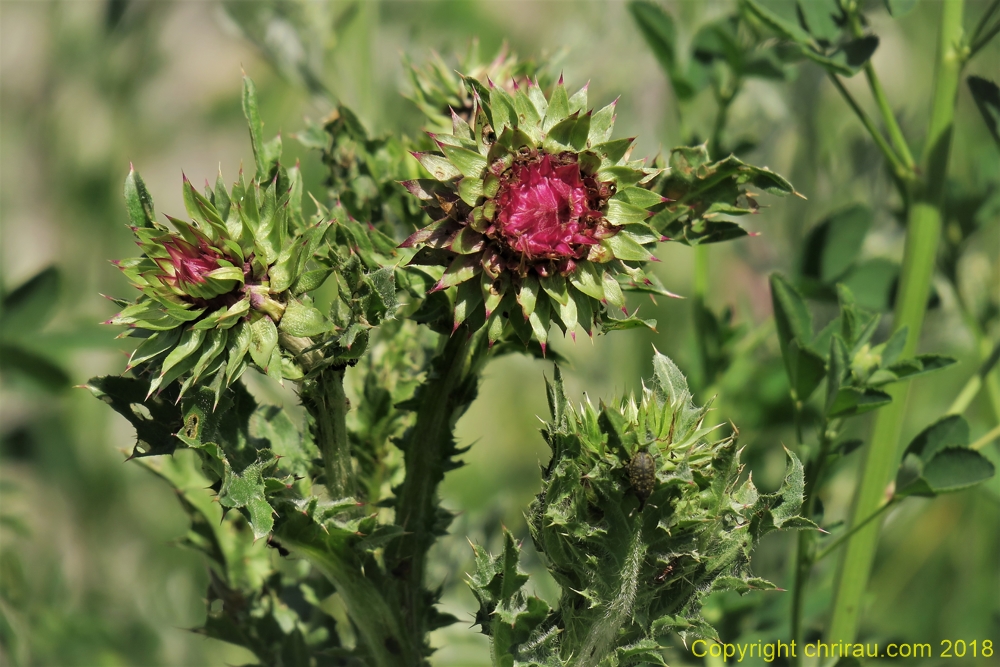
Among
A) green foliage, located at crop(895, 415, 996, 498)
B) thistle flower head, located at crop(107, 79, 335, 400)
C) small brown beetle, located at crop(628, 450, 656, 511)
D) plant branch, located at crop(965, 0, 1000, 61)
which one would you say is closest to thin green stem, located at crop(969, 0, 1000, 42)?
plant branch, located at crop(965, 0, 1000, 61)

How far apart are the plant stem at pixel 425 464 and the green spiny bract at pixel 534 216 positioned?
0.34 m

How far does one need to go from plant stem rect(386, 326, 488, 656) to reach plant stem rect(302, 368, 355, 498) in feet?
0.57

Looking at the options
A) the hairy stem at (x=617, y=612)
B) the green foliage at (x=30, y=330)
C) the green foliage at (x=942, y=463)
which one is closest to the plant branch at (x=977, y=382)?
the green foliage at (x=942, y=463)

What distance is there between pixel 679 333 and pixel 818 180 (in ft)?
3.74

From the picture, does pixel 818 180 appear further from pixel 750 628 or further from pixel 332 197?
pixel 332 197

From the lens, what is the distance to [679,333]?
5.38 metres

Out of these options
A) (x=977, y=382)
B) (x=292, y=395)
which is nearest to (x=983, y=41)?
(x=977, y=382)

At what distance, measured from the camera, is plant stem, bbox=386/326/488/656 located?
228 centimetres

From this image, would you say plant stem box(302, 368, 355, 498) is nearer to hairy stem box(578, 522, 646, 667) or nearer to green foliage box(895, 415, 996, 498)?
hairy stem box(578, 522, 646, 667)

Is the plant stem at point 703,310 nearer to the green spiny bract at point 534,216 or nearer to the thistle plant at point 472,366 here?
the thistle plant at point 472,366

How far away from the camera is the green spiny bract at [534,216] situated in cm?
187

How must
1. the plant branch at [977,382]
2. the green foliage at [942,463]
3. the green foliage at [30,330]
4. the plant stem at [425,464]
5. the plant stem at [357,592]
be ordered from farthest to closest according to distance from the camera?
the green foliage at [30,330] → the plant branch at [977,382] → the green foliage at [942,463] → the plant stem at [425,464] → the plant stem at [357,592]

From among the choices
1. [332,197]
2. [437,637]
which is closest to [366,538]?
[332,197]

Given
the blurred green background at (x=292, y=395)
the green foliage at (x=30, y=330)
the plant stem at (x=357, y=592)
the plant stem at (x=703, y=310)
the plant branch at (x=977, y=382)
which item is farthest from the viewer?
the green foliage at (x=30, y=330)
